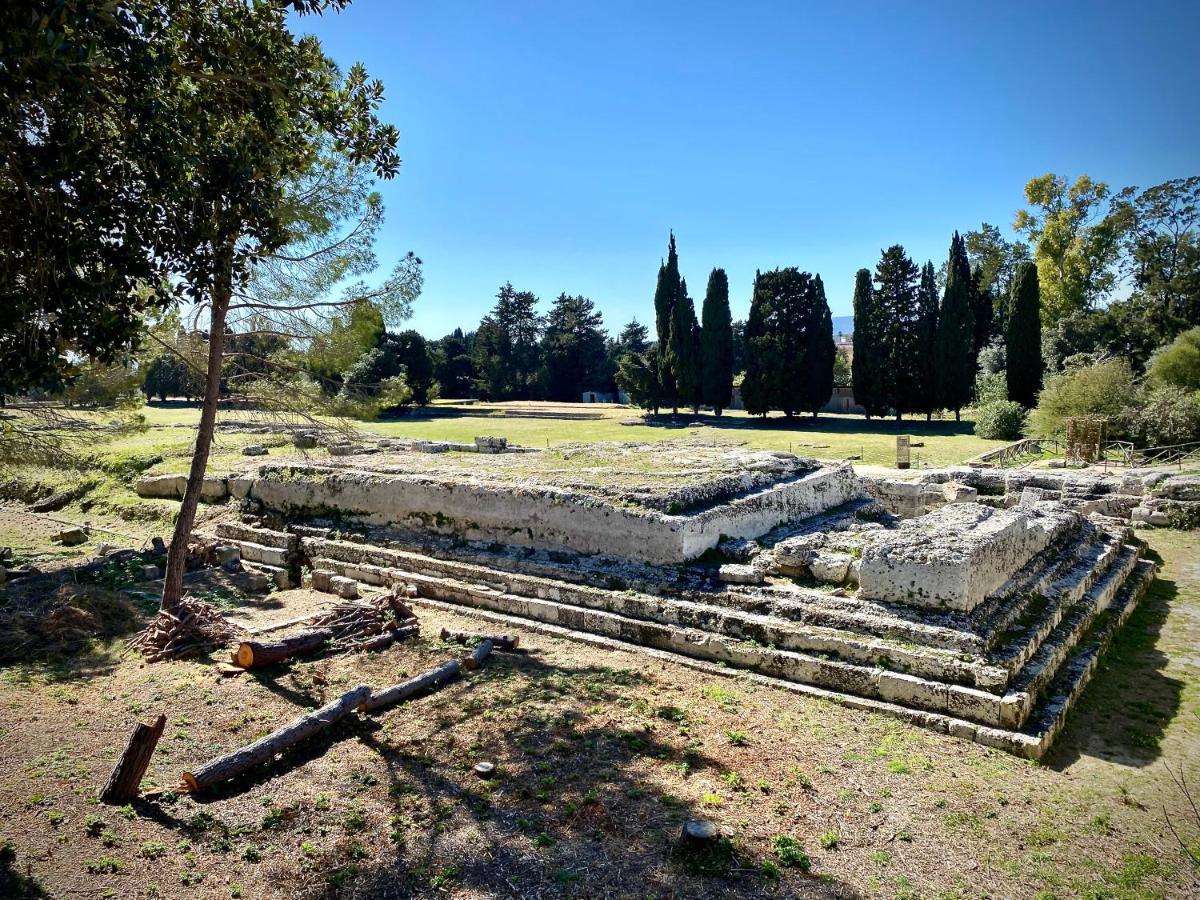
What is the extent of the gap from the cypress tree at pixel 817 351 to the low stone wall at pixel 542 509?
26185 millimetres

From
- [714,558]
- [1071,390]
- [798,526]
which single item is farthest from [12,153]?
[1071,390]

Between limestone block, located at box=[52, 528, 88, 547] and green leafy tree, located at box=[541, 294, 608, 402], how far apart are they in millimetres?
46140

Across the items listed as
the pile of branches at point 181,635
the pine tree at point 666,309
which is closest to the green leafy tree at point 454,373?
the pine tree at point 666,309

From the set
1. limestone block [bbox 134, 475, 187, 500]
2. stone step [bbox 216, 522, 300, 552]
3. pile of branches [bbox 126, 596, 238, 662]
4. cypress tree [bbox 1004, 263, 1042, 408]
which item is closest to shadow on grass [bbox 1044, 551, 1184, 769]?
pile of branches [bbox 126, 596, 238, 662]

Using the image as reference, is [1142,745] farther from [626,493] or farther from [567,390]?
[567,390]

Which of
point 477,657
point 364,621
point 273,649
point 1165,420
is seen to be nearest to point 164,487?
point 364,621

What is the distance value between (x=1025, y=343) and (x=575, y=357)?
1403 inches

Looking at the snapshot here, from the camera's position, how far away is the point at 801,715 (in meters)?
6.15

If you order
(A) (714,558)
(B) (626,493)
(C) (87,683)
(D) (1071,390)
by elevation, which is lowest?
(C) (87,683)

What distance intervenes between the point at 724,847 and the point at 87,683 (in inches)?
259

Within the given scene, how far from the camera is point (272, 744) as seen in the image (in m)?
5.38

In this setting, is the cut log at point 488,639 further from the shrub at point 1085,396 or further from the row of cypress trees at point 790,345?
the row of cypress trees at point 790,345

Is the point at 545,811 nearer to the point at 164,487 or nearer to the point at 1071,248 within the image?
the point at 164,487

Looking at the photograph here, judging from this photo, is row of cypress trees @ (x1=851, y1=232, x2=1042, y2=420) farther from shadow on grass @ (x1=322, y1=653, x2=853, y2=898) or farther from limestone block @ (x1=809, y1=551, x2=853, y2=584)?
shadow on grass @ (x1=322, y1=653, x2=853, y2=898)
